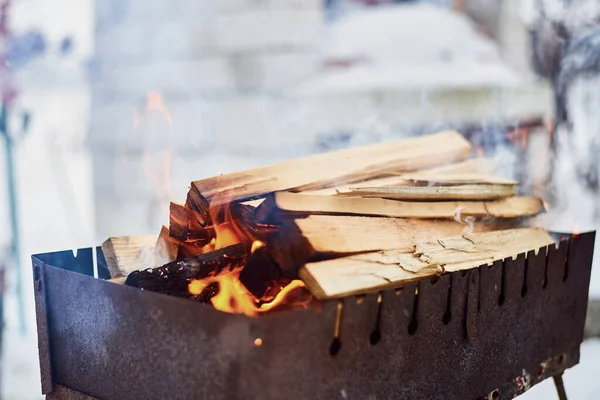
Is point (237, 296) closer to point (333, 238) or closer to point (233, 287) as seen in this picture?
point (233, 287)

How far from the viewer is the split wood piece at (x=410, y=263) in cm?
128

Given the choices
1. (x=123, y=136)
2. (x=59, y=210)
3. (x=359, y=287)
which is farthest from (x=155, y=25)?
(x=359, y=287)

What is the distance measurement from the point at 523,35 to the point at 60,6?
3826 millimetres

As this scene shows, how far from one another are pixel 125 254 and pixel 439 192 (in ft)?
2.84

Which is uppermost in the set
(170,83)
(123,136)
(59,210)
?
(170,83)

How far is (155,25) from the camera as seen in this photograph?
4.68 meters

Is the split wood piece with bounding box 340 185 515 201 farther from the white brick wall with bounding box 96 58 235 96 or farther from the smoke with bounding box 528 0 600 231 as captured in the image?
the white brick wall with bounding box 96 58 235 96

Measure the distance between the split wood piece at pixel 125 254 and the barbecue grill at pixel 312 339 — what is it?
0.33 feet

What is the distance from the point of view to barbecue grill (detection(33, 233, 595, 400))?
3.94ft

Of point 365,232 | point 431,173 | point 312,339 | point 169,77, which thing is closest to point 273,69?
point 169,77

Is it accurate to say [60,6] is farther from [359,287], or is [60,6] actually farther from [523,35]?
[359,287]

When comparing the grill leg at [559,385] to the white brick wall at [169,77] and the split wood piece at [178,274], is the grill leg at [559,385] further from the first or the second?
the white brick wall at [169,77]

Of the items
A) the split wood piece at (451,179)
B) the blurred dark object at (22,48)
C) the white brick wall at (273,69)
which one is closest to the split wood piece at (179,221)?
the split wood piece at (451,179)

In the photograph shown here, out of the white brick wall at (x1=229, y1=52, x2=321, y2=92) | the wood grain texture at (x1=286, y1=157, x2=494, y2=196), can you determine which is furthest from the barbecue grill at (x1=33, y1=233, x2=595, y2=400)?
the white brick wall at (x1=229, y1=52, x2=321, y2=92)
